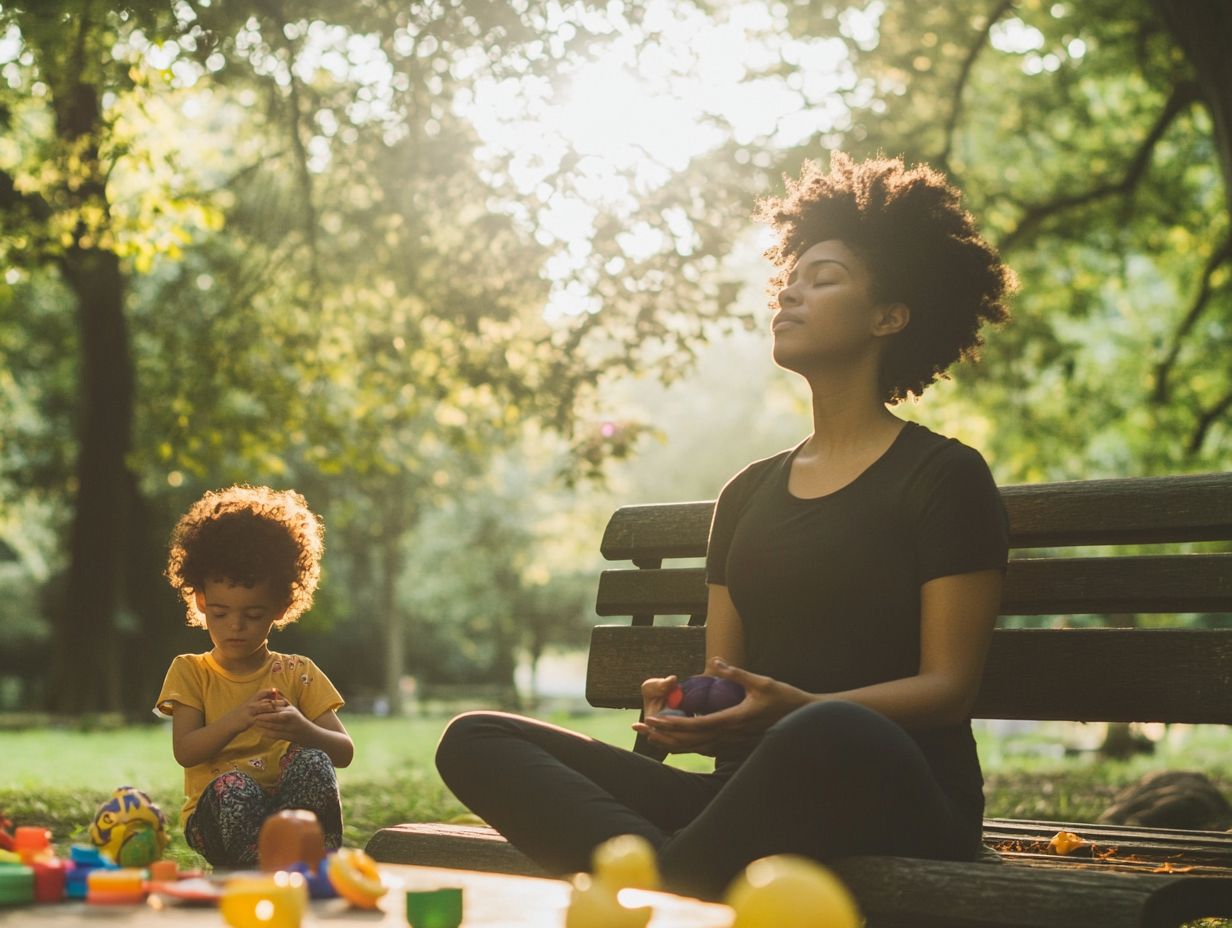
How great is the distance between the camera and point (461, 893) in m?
2.17

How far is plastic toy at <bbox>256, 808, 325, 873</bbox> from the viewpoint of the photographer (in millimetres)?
2590

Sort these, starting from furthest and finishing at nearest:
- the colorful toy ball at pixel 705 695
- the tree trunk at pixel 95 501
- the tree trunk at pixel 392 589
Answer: the tree trunk at pixel 392 589
the tree trunk at pixel 95 501
the colorful toy ball at pixel 705 695

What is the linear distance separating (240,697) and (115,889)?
5.82ft

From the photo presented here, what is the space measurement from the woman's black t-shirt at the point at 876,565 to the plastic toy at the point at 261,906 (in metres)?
1.59

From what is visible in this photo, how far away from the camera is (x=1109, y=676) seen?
374 cm

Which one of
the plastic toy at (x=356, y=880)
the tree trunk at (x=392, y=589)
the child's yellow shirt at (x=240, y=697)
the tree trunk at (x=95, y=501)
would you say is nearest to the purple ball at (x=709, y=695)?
the plastic toy at (x=356, y=880)

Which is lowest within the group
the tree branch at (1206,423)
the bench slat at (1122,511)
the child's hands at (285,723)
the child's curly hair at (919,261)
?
the child's hands at (285,723)

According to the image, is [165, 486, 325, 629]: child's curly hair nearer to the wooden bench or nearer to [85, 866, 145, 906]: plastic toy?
the wooden bench

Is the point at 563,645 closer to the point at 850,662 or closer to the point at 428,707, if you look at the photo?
the point at 428,707

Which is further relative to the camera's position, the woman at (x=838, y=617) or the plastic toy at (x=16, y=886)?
the woman at (x=838, y=617)

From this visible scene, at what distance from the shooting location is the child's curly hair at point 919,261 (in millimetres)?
3688

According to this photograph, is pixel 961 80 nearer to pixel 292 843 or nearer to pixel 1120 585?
pixel 1120 585

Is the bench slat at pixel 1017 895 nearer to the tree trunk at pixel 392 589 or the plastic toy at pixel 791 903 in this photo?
the plastic toy at pixel 791 903

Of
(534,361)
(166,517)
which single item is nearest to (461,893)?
(534,361)
